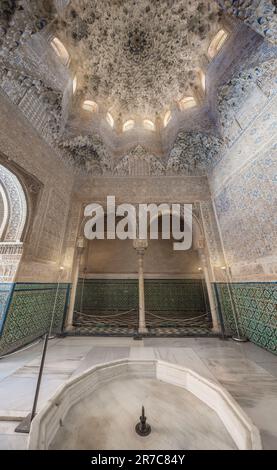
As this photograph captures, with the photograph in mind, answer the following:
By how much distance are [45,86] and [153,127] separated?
399 cm

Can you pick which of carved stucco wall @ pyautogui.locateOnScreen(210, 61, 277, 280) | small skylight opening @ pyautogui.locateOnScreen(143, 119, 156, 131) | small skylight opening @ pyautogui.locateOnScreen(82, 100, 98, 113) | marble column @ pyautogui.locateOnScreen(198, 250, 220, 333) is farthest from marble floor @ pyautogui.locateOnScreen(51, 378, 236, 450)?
small skylight opening @ pyautogui.locateOnScreen(143, 119, 156, 131)

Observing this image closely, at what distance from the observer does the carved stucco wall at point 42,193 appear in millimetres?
3514

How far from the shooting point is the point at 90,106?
5.96 metres

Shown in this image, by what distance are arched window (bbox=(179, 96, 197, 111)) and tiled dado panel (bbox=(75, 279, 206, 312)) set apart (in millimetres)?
6542

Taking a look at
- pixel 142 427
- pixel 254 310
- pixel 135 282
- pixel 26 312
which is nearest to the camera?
pixel 142 427

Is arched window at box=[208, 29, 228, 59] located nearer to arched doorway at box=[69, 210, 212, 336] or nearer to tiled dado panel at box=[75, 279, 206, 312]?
arched doorway at box=[69, 210, 212, 336]

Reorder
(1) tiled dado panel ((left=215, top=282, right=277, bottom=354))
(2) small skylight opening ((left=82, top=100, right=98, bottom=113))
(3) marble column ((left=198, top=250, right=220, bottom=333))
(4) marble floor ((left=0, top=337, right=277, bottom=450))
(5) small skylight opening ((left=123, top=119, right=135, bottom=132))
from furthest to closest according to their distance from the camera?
(5) small skylight opening ((left=123, top=119, right=135, bottom=132))
(2) small skylight opening ((left=82, top=100, right=98, bottom=113))
(3) marble column ((left=198, top=250, right=220, bottom=333))
(1) tiled dado panel ((left=215, top=282, right=277, bottom=354))
(4) marble floor ((left=0, top=337, right=277, bottom=450))

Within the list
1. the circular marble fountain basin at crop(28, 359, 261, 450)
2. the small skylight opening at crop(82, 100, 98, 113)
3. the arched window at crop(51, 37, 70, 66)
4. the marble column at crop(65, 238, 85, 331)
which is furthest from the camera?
the small skylight opening at crop(82, 100, 98, 113)

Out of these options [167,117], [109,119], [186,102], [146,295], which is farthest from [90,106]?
[146,295]

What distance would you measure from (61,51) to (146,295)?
27.7ft

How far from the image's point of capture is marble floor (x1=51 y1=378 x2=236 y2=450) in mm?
1288

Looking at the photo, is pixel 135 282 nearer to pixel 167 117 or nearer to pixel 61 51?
pixel 167 117

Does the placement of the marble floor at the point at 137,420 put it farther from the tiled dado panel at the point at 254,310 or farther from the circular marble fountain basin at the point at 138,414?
the tiled dado panel at the point at 254,310
